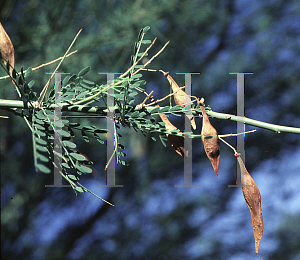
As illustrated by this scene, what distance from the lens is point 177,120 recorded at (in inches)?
24.8

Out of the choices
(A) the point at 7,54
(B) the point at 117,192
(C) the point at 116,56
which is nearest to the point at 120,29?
(C) the point at 116,56

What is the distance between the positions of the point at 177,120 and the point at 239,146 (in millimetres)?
455

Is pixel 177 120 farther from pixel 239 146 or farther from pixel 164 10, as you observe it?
pixel 239 146

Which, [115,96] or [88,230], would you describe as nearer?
[115,96]

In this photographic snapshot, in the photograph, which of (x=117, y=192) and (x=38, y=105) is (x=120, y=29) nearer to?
(x=117, y=192)

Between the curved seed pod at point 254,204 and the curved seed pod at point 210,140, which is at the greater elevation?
the curved seed pod at point 210,140

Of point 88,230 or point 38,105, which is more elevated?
point 38,105

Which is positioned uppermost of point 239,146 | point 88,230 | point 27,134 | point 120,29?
point 120,29

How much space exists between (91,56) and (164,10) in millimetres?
188

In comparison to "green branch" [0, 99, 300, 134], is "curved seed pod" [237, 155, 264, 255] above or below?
below

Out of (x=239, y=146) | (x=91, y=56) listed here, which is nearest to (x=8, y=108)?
(x=239, y=146)

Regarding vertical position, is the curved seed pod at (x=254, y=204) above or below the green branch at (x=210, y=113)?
below

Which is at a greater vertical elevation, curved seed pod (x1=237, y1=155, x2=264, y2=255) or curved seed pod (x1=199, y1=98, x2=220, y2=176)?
curved seed pod (x1=199, y1=98, x2=220, y2=176)

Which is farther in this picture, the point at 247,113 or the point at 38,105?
the point at 247,113
